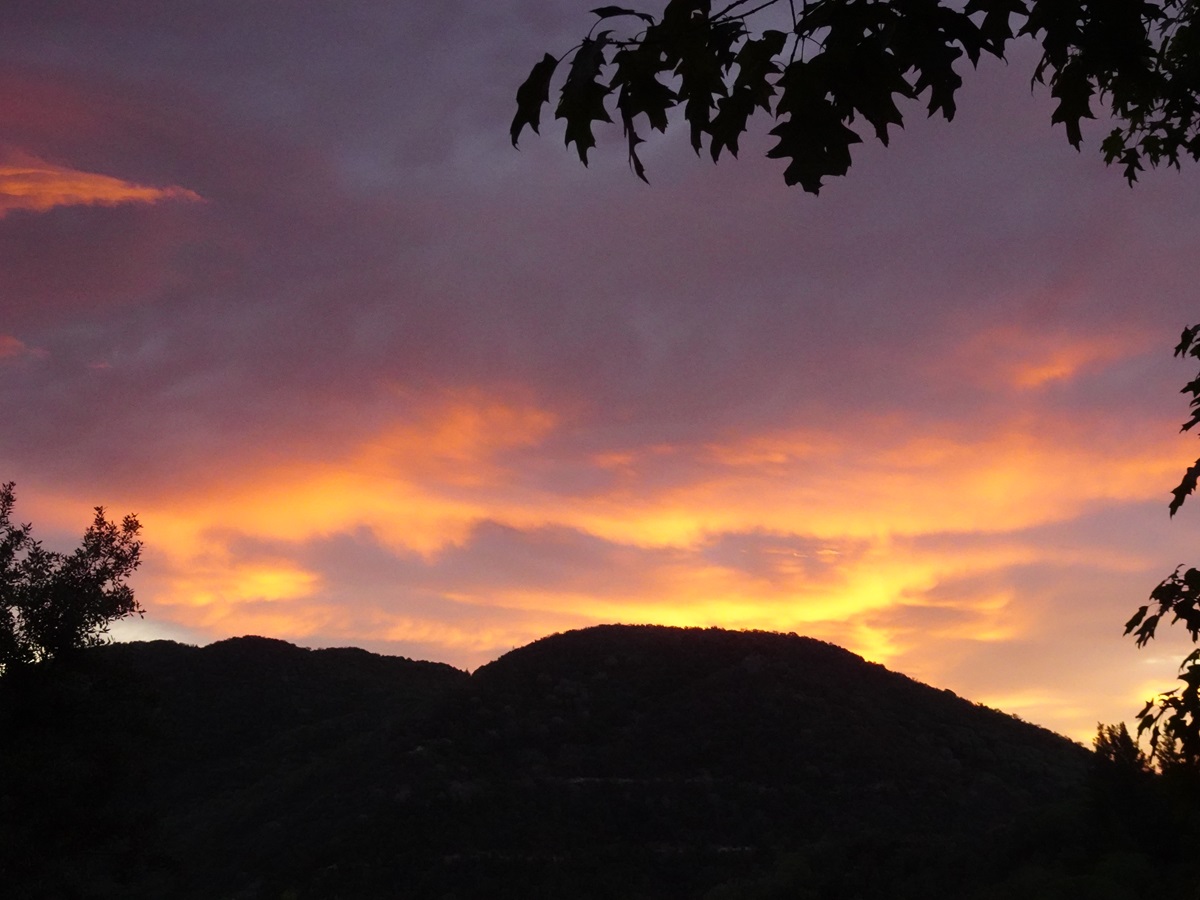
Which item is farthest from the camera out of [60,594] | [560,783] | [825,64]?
[560,783]

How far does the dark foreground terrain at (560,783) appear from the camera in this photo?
105 feet

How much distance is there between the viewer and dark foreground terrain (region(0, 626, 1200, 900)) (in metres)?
32.2

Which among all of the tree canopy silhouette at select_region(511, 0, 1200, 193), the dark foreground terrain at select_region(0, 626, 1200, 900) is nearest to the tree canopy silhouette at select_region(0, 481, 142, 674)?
the dark foreground terrain at select_region(0, 626, 1200, 900)

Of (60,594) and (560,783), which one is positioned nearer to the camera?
(60,594)

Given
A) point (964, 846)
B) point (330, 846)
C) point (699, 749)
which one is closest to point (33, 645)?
point (330, 846)

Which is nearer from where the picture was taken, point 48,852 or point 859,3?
point 859,3

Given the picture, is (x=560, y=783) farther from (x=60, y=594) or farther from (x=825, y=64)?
(x=825, y=64)

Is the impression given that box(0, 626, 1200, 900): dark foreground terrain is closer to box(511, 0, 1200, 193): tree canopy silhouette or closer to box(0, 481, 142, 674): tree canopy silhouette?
box(0, 481, 142, 674): tree canopy silhouette

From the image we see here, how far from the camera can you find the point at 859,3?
400 centimetres

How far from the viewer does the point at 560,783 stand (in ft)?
221

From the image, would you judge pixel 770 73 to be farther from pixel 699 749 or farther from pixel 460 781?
pixel 699 749

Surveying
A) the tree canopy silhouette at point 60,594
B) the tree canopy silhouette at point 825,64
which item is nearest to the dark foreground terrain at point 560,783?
the tree canopy silhouette at point 60,594

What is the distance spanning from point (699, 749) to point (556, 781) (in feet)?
33.8

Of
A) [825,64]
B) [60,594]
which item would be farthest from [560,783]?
[825,64]
